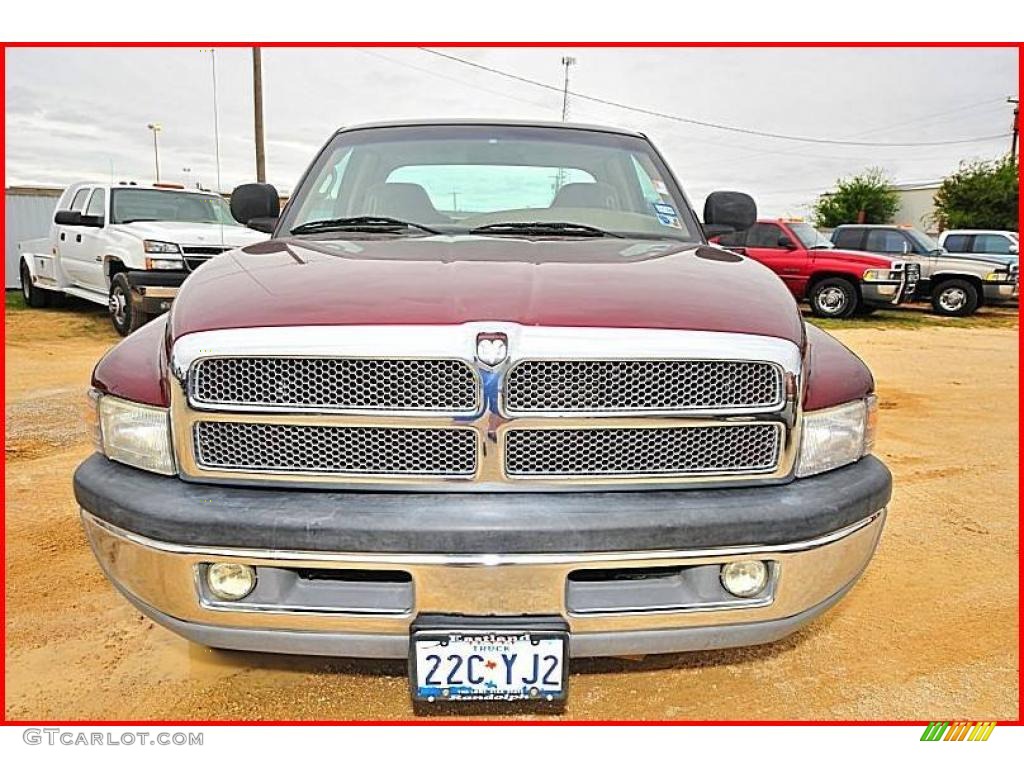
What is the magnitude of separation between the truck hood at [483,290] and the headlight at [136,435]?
241 millimetres

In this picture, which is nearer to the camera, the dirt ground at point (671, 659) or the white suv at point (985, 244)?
the dirt ground at point (671, 659)

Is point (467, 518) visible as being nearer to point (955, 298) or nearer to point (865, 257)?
point (865, 257)

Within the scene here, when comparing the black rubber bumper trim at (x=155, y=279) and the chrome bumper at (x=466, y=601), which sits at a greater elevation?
the chrome bumper at (x=466, y=601)

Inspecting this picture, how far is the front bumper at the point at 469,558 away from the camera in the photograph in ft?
6.49

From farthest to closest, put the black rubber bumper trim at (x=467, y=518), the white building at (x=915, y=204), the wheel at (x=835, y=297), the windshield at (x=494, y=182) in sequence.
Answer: the white building at (x=915, y=204) < the wheel at (x=835, y=297) < the windshield at (x=494, y=182) < the black rubber bumper trim at (x=467, y=518)

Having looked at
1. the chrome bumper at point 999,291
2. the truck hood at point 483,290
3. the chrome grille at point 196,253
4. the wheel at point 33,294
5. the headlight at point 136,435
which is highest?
the truck hood at point 483,290

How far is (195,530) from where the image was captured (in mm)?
2014

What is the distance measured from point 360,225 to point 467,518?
5.36ft

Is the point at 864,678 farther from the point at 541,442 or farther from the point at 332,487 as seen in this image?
the point at 332,487

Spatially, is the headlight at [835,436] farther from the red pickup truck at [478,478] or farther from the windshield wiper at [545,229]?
the windshield wiper at [545,229]

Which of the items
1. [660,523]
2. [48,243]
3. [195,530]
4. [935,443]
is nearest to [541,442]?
[660,523]

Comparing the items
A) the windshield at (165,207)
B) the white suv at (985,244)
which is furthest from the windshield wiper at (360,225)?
the white suv at (985,244)

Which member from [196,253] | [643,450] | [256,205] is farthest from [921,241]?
[643,450]
